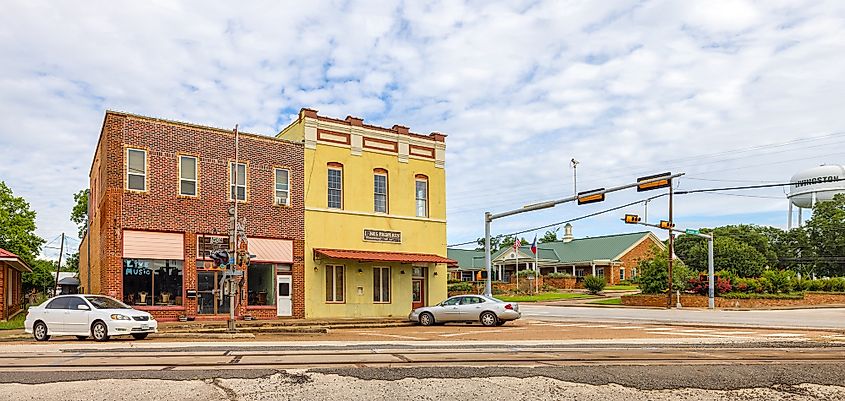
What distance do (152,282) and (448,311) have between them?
11.1 metres

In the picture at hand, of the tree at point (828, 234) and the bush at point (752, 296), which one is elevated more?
the tree at point (828, 234)

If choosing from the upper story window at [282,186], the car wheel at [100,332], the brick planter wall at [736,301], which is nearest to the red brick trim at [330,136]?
the upper story window at [282,186]

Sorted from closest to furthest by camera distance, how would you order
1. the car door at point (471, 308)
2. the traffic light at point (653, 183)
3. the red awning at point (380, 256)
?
the traffic light at point (653, 183) < the car door at point (471, 308) < the red awning at point (380, 256)

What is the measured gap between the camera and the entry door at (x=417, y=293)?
3631 centimetres

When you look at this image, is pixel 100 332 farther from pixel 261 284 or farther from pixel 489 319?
pixel 489 319

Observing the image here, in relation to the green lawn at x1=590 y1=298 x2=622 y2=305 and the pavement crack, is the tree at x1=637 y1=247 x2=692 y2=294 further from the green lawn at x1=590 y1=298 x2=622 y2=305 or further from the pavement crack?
the pavement crack

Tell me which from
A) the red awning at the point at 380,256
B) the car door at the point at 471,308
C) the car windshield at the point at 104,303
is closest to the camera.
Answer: the car windshield at the point at 104,303

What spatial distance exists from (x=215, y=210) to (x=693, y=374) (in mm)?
22307

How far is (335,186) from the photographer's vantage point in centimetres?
3403

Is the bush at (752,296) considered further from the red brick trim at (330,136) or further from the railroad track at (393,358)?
the railroad track at (393,358)

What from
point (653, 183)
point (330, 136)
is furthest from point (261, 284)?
point (653, 183)

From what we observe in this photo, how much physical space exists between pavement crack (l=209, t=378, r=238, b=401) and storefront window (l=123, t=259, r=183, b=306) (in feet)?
61.4

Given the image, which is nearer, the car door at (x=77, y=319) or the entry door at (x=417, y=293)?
the car door at (x=77, y=319)

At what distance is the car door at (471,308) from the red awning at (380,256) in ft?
17.4
